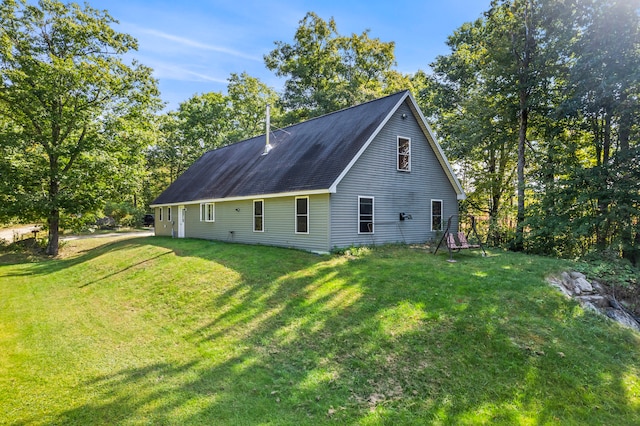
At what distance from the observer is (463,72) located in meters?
19.9

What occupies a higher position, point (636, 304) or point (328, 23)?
point (328, 23)

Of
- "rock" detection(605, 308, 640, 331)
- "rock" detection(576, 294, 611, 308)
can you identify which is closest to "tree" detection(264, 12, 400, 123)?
"rock" detection(576, 294, 611, 308)

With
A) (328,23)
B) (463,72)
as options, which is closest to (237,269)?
(463,72)

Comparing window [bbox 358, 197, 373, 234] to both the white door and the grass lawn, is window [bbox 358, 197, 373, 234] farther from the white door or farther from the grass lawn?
the white door

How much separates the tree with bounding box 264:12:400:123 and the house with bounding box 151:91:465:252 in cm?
1268

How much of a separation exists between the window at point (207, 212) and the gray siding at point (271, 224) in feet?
0.73

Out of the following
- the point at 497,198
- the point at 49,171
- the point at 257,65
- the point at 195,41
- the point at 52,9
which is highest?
the point at 257,65

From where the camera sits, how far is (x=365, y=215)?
12727 mm

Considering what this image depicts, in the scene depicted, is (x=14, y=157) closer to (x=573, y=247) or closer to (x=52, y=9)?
(x=52, y=9)

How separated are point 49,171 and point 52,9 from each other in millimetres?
7677

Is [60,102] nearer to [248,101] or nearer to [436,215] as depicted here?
[436,215]

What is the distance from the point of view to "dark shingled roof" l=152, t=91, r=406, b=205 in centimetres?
1244

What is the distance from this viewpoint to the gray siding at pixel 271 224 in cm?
1196

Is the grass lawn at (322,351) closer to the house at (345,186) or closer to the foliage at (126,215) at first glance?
the house at (345,186)
